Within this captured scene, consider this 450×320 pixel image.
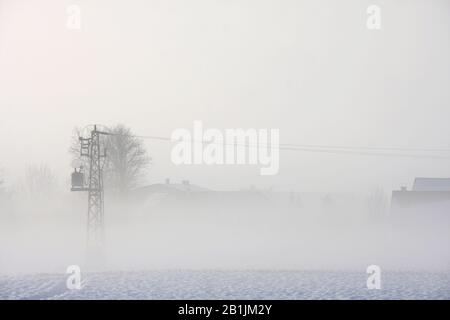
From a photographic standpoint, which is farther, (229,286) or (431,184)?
(431,184)

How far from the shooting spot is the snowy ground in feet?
52.5

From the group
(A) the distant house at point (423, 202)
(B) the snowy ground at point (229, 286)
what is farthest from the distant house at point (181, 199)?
(B) the snowy ground at point (229, 286)

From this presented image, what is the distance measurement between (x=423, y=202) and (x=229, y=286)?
95.1 feet

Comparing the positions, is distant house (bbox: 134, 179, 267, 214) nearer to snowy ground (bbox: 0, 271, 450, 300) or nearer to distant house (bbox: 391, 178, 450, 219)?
distant house (bbox: 391, 178, 450, 219)

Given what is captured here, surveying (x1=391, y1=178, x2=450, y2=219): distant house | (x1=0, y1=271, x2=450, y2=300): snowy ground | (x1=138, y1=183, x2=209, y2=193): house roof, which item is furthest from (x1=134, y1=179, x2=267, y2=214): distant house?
(x1=0, y1=271, x2=450, y2=300): snowy ground

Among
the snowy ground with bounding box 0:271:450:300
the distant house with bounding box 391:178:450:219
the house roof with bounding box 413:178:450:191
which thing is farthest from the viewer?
the house roof with bounding box 413:178:450:191

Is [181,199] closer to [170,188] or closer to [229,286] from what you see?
[170,188]

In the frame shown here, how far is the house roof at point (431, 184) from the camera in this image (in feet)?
151

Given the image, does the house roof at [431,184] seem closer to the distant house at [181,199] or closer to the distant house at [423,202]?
the distant house at [423,202]

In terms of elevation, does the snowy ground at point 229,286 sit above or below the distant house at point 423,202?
below

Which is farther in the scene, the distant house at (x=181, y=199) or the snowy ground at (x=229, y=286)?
the distant house at (x=181, y=199)

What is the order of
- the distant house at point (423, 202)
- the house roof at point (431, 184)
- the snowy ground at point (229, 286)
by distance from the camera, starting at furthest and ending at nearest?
the house roof at point (431, 184)
the distant house at point (423, 202)
the snowy ground at point (229, 286)

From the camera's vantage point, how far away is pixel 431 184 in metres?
47.1

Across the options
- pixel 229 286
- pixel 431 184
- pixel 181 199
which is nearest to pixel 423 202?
pixel 431 184
